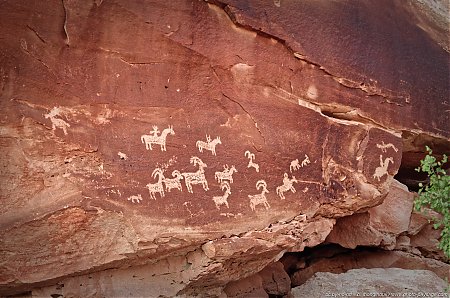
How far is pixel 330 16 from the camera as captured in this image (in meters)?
6.71

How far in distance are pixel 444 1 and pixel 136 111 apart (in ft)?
17.7

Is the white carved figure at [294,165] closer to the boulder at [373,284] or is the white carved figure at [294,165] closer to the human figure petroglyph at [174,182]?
the human figure petroglyph at [174,182]

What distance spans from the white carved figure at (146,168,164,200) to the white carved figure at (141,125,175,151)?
26 centimetres

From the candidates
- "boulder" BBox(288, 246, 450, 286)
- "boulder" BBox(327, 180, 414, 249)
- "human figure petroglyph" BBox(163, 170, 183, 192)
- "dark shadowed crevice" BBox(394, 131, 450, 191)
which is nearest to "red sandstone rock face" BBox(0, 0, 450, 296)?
"human figure petroglyph" BBox(163, 170, 183, 192)

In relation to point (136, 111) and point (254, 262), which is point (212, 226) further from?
point (136, 111)

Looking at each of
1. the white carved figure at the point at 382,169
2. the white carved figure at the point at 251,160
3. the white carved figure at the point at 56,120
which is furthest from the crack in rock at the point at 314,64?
the white carved figure at the point at 56,120

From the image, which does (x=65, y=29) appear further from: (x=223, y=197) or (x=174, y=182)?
(x=223, y=197)

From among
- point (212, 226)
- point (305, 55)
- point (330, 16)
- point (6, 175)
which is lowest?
point (212, 226)

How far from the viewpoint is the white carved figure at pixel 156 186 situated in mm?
5625

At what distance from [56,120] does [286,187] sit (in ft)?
8.62

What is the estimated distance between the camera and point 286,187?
6211mm

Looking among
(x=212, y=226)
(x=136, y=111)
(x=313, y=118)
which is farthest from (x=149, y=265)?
(x=313, y=118)

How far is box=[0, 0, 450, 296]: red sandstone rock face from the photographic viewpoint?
540 cm

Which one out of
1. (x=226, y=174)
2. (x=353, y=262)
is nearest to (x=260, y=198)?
(x=226, y=174)
